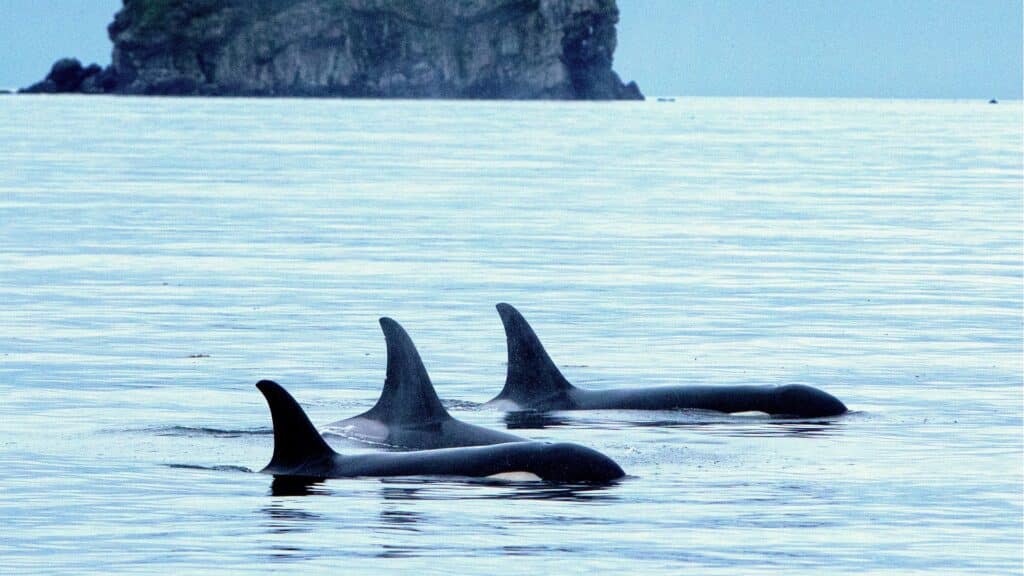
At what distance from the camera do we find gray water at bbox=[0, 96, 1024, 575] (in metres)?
13.4

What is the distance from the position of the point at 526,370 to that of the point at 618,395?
84 centimetres

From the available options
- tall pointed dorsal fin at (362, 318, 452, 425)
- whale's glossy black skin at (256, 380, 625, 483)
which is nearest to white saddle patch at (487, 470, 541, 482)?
whale's glossy black skin at (256, 380, 625, 483)

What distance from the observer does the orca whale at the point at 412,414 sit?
16.2 meters

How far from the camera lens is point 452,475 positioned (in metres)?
15.0

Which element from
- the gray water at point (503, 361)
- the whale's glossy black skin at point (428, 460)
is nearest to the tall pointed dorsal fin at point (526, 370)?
the gray water at point (503, 361)

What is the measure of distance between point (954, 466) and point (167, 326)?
11.9 metres

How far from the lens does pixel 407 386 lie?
16.4 metres

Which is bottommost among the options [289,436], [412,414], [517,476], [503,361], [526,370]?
[517,476]

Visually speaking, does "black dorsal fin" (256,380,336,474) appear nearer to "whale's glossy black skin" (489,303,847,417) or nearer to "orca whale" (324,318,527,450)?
"orca whale" (324,318,527,450)

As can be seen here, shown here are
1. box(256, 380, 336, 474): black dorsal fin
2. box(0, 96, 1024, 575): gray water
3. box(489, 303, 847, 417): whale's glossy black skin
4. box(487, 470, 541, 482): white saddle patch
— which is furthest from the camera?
box(489, 303, 847, 417): whale's glossy black skin

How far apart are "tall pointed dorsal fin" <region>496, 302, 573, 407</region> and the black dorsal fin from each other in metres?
3.96

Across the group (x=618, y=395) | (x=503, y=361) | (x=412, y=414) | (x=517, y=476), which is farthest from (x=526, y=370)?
(x=517, y=476)

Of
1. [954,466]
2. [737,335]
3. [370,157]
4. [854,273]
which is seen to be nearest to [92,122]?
[370,157]

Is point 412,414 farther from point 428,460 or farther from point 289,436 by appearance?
point 289,436
